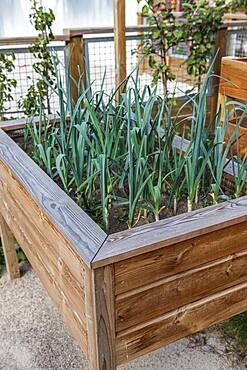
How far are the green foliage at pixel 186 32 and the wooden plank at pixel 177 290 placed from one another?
7.31 ft

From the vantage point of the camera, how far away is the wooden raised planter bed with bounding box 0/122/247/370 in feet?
3.45

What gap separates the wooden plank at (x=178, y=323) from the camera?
117 cm

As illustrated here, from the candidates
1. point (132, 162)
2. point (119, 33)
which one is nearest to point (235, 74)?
point (119, 33)

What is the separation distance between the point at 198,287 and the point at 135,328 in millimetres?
211

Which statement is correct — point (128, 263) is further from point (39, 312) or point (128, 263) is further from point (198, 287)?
point (39, 312)

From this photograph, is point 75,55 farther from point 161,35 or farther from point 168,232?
point 168,232

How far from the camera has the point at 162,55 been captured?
3.43 m

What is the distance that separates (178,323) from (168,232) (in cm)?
31

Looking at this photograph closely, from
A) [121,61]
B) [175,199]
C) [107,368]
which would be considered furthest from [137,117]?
[121,61]

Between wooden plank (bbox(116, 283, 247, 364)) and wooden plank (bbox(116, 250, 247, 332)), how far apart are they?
22mm

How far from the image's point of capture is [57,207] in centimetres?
121

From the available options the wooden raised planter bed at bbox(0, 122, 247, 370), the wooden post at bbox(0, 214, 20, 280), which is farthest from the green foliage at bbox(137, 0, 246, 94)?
the wooden raised planter bed at bbox(0, 122, 247, 370)

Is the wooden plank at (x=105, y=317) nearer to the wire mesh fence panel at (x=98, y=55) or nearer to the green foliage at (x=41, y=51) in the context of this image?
the green foliage at (x=41, y=51)

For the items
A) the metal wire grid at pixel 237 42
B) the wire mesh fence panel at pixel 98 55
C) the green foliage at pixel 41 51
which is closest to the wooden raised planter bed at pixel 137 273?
the green foliage at pixel 41 51
